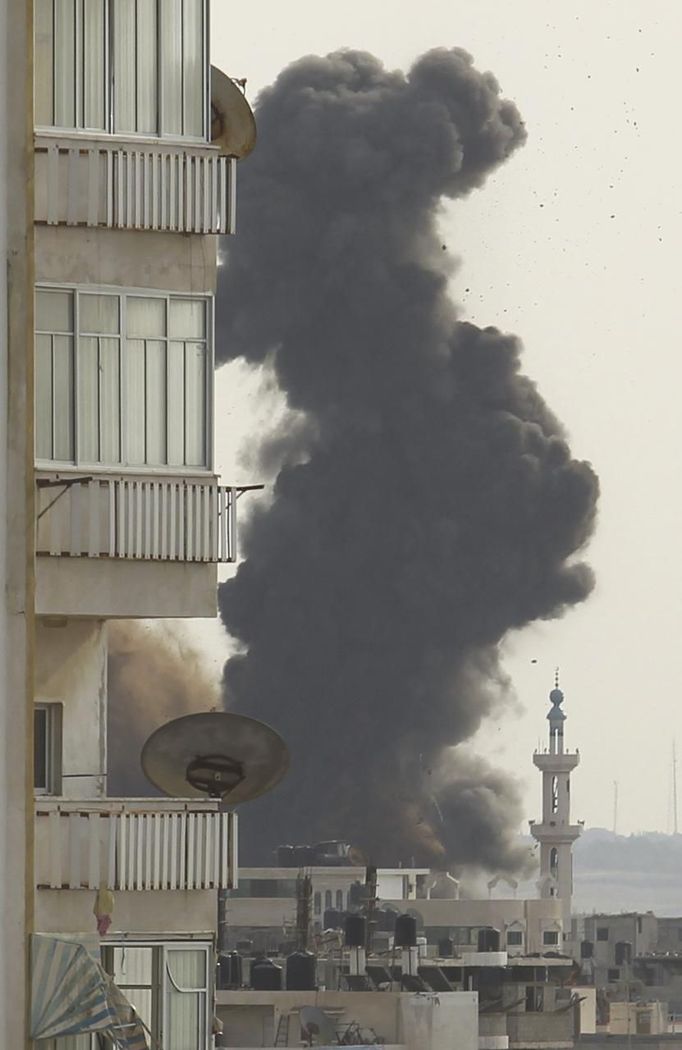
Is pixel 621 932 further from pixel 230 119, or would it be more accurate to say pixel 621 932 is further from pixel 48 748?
pixel 48 748

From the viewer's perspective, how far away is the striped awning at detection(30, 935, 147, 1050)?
1456 centimetres

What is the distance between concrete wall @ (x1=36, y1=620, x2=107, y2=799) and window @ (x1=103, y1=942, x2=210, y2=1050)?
169 centimetres

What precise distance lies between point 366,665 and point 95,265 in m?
103

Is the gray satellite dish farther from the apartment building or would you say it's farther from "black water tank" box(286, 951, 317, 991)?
the apartment building

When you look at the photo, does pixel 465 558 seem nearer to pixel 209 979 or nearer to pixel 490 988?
pixel 490 988

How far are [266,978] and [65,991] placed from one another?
5033 cm

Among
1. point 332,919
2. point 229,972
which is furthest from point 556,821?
point 229,972

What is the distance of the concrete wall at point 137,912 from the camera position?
51.7 ft

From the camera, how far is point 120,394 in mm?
16359

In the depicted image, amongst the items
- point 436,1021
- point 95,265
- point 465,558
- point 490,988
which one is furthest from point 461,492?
point 95,265

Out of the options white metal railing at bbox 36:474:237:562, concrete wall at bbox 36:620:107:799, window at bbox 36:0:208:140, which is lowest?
concrete wall at bbox 36:620:107:799

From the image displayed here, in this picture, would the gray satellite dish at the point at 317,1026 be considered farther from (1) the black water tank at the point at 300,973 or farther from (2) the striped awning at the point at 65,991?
(2) the striped awning at the point at 65,991

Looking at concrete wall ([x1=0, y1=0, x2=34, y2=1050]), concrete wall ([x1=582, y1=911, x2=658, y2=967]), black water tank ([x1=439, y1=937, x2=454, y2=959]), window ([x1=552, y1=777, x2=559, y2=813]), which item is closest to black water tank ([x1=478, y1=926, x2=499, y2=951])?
black water tank ([x1=439, y1=937, x2=454, y2=959])

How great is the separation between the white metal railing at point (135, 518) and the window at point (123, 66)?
2.46 meters
